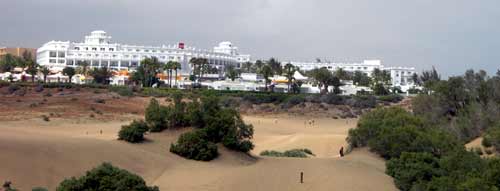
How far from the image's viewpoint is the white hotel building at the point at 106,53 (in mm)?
145750

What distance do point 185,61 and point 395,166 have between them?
120m

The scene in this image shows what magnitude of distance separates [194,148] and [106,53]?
384ft

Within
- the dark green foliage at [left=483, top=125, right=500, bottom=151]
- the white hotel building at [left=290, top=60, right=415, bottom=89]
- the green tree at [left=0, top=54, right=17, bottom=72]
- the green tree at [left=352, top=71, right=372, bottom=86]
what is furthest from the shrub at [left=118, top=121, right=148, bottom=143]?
the white hotel building at [left=290, top=60, right=415, bottom=89]

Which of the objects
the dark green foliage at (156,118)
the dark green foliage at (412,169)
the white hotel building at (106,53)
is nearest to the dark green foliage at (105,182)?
the dark green foliage at (412,169)

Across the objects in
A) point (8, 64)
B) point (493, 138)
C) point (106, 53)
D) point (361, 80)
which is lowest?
point (493, 138)

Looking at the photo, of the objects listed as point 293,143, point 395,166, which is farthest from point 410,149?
point 293,143

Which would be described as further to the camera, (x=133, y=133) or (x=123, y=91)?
(x=123, y=91)

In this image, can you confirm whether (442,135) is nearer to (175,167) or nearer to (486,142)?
(486,142)

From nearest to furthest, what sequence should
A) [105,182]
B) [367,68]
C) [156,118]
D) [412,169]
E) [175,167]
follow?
[105,182], [412,169], [175,167], [156,118], [367,68]

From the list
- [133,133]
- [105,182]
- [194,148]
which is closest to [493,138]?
[194,148]

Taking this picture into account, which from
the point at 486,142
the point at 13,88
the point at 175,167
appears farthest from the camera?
the point at 13,88

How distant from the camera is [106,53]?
14600 cm

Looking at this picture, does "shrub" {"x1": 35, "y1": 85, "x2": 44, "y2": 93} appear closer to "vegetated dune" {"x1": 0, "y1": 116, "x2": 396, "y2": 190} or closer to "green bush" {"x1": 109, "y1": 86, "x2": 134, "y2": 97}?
"green bush" {"x1": 109, "y1": 86, "x2": 134, "y2": 97}

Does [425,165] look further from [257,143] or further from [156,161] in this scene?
[257,143]
